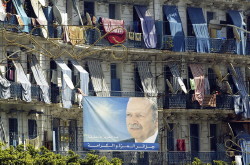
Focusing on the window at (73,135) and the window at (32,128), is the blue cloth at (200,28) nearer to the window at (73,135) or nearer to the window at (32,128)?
the window at (73,135)

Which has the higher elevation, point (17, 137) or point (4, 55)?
point (4, 55)

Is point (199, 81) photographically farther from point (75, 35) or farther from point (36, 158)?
point (36, 158)

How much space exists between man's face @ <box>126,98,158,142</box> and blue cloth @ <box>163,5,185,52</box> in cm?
452

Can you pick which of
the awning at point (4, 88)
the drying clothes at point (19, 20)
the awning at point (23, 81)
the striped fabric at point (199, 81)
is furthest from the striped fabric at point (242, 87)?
the awning at point (4, 88)

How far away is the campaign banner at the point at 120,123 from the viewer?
70125 millimetres

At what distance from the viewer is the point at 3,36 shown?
66812mm

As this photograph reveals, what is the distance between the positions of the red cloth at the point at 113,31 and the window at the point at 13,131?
26.1 feet

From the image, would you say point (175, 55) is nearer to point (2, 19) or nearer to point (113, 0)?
point (113, 0)

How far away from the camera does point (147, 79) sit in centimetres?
7475

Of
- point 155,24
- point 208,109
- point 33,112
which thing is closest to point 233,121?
point 208,109

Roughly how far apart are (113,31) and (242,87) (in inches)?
380

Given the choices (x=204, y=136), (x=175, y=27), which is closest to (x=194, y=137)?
(x=204, y=136)

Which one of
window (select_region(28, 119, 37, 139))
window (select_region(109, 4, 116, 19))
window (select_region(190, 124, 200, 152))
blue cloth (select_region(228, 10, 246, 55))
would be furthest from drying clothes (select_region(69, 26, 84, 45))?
blue cloth (select_region(228, 10, 246, 55))

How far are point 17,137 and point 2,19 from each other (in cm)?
616
